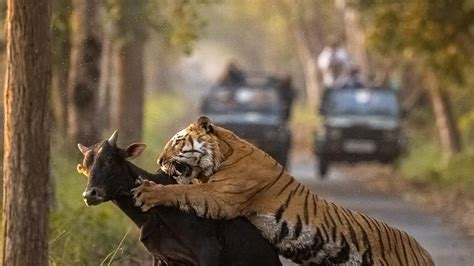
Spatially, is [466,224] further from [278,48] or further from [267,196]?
[278,48]

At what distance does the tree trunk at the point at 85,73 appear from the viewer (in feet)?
60.8

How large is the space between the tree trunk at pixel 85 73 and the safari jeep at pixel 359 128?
10445 mm

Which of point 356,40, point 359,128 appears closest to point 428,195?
point 359,128

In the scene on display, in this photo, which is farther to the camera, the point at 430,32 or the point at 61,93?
the point at 430,32

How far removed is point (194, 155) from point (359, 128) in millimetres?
20672

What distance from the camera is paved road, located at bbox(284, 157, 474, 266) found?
623 inches

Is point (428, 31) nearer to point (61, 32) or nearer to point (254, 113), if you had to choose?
point (254, 113)

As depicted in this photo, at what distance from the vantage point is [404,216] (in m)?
20.5

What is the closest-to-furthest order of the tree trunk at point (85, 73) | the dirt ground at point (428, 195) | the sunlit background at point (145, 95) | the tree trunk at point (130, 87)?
the sunlit background at point (145, 95) → the tree trunk at point (85, 73) → the tree trunk at point (130, 87) → the dirt ground at point (428, 195)

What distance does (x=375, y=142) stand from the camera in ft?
94.3

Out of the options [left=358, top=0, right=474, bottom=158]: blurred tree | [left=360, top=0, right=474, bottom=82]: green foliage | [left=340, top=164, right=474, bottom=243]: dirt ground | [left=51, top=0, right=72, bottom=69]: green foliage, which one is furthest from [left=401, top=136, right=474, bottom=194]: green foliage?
[left=51, top=0, right=72, bottom=69]: green foliage

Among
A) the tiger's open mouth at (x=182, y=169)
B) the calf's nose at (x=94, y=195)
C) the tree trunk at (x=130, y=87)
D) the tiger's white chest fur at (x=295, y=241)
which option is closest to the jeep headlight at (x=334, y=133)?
the tree trunk at (x=130, y=87)

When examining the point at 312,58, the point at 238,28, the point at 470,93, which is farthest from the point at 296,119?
the point at 238,28

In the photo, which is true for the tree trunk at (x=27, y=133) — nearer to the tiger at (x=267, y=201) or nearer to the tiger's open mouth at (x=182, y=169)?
the tiger at (x=267, y=201)
